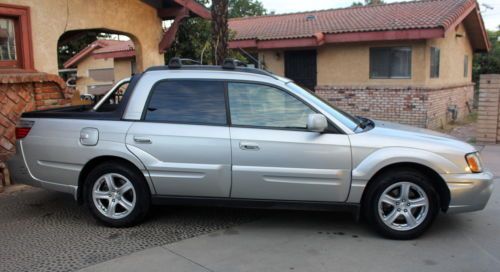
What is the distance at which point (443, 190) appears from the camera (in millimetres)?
4676

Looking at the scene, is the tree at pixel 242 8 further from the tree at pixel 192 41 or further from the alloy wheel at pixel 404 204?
the alloy wheel at pixel 404 204

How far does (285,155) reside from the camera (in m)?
4.65

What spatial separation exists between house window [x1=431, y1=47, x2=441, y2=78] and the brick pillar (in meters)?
4.22

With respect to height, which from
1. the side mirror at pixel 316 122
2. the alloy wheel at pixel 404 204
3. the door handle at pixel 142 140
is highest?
the side mirror at pixel 316 122

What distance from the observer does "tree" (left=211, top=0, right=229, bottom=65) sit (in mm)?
8375

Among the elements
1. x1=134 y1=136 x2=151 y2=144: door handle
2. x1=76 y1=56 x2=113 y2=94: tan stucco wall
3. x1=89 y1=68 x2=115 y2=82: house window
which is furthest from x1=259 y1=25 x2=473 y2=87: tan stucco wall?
x1=76 y1=56 x2=113 y2=94: tan stucco wall

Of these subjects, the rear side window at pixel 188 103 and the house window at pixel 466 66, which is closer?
the rear side window at pixel 188 103

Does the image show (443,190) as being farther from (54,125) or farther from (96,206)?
(54,125)

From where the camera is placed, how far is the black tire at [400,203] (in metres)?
4.61

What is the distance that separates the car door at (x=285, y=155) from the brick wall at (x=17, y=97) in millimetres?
3973

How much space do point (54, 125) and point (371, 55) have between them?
11728 mm

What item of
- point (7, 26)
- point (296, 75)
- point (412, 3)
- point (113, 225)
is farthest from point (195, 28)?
point (412, 3)

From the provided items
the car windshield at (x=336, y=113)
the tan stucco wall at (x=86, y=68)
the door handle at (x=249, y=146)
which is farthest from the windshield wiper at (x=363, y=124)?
the tan stucco wall at (x=86, y=68)

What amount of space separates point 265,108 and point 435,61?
12.0m
